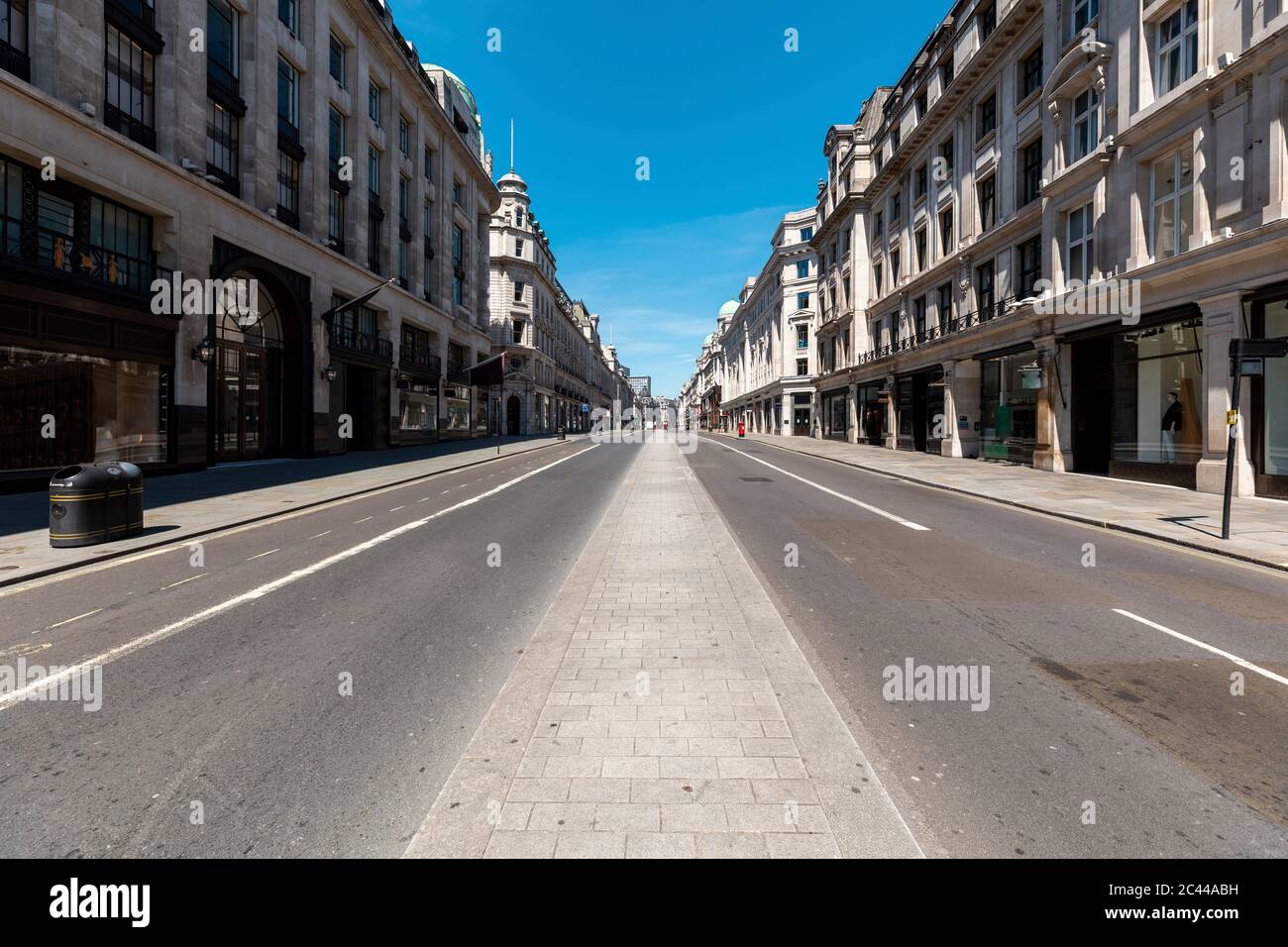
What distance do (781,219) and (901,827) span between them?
238 ft

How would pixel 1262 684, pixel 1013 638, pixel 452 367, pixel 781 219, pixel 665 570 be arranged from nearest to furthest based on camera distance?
pixel 1262 684
pixel 1013 638
pixel 665 570
pixel 452 367
pixel 781 219

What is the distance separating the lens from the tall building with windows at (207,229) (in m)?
14.2

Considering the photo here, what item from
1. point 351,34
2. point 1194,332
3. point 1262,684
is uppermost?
point 351,34

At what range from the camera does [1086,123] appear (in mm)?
19547

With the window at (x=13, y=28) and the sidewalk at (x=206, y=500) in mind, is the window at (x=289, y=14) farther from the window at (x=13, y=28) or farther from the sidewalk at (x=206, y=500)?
the sidewalk at (x=206, y=500)

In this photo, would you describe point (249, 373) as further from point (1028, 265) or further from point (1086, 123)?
point (1086, 123)

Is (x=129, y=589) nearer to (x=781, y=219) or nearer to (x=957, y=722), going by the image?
(x=957, y=722)

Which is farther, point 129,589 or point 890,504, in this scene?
point 890,504

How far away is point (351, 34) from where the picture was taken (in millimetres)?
27953

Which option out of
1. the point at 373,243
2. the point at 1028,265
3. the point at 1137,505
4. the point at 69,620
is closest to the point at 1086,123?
the point at 1028,265

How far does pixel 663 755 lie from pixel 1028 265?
91.0ft

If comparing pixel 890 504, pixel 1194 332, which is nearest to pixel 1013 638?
pixel 890 504

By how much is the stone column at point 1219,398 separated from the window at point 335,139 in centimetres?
3390

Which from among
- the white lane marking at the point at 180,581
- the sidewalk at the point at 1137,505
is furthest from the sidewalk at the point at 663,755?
the sidewalk at the point at 1137,505
